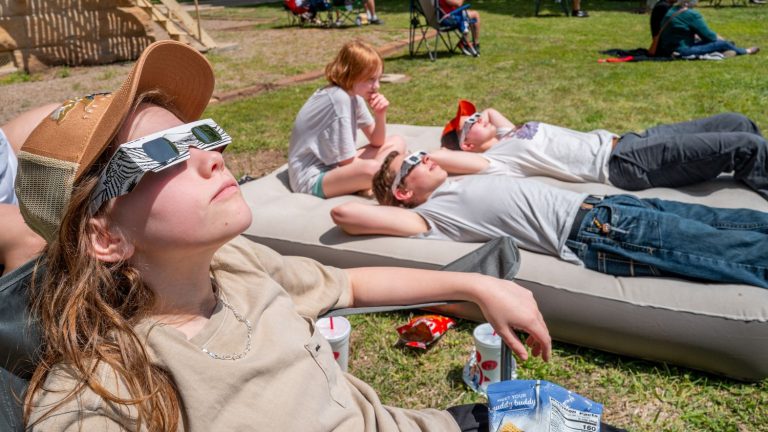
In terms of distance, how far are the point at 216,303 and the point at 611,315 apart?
6.51ft

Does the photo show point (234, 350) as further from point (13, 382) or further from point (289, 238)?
point (289, 238)

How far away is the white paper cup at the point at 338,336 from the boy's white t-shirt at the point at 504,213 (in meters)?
0.91

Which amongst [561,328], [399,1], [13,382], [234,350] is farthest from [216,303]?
[399,1]

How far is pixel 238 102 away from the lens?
8586mm

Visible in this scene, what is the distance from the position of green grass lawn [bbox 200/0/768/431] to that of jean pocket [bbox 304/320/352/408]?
3.96ft

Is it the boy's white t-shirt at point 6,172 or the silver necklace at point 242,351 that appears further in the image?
the boy's white t-shirt at point 6,172

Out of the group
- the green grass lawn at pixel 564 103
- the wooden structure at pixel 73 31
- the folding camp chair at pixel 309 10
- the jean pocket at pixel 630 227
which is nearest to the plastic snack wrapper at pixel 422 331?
the green grass lawn at pixel 564 103

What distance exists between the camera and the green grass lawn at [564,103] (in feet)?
9.22

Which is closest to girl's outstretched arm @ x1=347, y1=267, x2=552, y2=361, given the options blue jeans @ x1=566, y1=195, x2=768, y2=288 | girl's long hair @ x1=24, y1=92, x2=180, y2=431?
girl's long hair @ x1=24, y1=92, x2=180, y2=431

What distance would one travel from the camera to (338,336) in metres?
2.75

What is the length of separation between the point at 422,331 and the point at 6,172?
209 cm

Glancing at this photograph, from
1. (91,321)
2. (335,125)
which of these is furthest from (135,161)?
(335,125)

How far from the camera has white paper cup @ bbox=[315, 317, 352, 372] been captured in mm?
2750

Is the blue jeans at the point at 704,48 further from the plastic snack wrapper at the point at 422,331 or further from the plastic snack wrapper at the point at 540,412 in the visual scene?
the plastic snack wrapper at the point at 540,412
